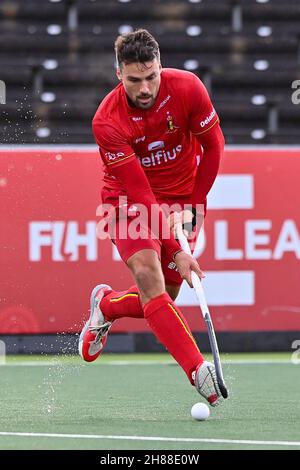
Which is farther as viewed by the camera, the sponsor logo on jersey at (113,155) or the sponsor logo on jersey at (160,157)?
the sponsor logo on jersey at (160,157)

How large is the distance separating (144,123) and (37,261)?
10.8 feet

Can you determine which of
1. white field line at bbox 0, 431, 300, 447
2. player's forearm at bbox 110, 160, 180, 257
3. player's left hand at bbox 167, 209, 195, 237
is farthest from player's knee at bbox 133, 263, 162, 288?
white field line at bbox 0, 431, 300, 447

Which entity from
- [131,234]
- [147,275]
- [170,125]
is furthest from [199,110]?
[147,275]

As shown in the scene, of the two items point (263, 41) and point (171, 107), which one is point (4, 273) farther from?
point (263, 41)

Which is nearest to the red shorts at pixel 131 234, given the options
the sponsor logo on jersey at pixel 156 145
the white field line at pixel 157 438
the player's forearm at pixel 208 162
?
the player's forearm at pixel 208 162

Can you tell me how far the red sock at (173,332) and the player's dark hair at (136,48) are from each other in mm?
988

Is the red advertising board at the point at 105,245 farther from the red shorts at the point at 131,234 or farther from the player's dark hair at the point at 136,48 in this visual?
the player's dark hair at the point at 136,48

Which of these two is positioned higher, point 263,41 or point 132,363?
point 263,41

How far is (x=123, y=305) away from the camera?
18.6 feet

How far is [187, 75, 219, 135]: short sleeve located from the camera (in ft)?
16.4

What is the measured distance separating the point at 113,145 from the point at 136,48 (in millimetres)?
449

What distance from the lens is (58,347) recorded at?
8219 mm

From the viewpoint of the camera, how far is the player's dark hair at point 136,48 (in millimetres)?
4668
